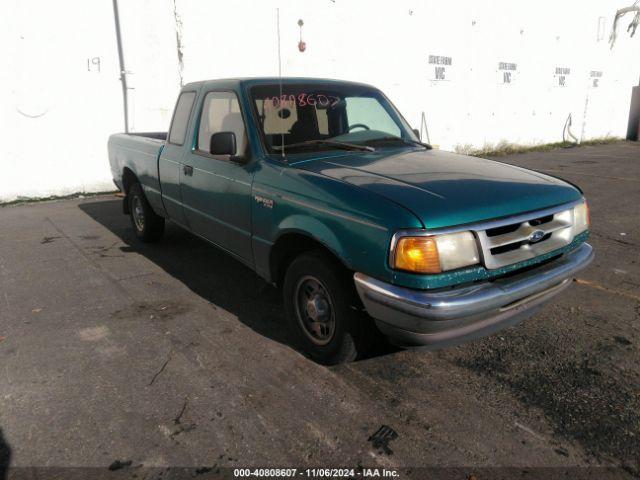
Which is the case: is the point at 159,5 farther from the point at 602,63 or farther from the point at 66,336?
the point at 602,63

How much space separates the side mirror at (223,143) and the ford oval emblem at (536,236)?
207 centimetres

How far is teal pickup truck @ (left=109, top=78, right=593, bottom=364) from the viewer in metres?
2.46

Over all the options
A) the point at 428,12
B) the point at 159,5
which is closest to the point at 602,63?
the point at 428,12

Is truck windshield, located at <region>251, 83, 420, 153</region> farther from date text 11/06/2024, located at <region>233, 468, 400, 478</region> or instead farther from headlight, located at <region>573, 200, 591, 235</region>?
date text 11/06/2024, located at <region>233, 468, 400, 478</region>

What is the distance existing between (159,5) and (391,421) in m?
8.91

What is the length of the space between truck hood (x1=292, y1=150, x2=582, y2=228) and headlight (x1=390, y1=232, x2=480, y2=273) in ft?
0.27

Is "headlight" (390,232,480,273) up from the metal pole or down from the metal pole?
down

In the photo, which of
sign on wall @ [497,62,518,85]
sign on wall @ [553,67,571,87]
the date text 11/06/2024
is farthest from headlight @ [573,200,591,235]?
sign on wall @ [553,67,571,87]

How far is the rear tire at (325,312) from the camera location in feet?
9.23

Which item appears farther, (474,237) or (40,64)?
(40,64)

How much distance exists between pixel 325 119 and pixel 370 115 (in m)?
0.58

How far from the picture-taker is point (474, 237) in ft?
8.24

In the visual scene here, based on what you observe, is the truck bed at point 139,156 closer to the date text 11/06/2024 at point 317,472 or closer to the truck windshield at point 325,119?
the truck windshield at point 325,119

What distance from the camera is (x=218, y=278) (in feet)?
15.6
